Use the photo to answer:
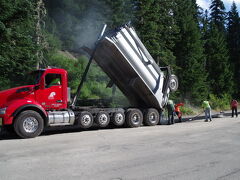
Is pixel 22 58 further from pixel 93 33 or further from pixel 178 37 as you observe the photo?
pixel 178 37

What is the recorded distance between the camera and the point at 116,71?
12.6 metres

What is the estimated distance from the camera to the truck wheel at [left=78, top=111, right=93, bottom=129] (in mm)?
10727

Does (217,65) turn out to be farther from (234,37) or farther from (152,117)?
(152,117)

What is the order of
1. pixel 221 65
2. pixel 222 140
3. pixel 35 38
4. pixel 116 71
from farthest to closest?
1. pixel 221 65
2. pixel 35 38
3. pixel 116 71
4. pixel 222 140

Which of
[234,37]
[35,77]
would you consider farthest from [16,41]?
[234,37]

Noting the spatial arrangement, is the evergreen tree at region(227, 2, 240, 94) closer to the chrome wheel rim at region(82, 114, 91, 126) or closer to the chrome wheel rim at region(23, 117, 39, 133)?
the chrome wheel rim at region(82, 114, 91, 126)

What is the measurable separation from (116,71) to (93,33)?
9.93 metres

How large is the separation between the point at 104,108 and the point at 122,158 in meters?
5.56

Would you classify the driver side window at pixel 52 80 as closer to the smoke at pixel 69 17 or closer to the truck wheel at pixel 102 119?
the truck wheel at pixel 102 119

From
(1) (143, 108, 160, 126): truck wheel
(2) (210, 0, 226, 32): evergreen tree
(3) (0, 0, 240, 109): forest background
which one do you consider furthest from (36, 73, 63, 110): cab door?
(2) (210, 0, 226, 32): evergreen tree

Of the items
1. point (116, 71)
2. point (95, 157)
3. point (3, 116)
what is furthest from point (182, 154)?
point (116, 71)

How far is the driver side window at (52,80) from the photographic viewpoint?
10180 mm

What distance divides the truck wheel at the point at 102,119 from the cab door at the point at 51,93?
1.58 m

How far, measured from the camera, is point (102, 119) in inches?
449
